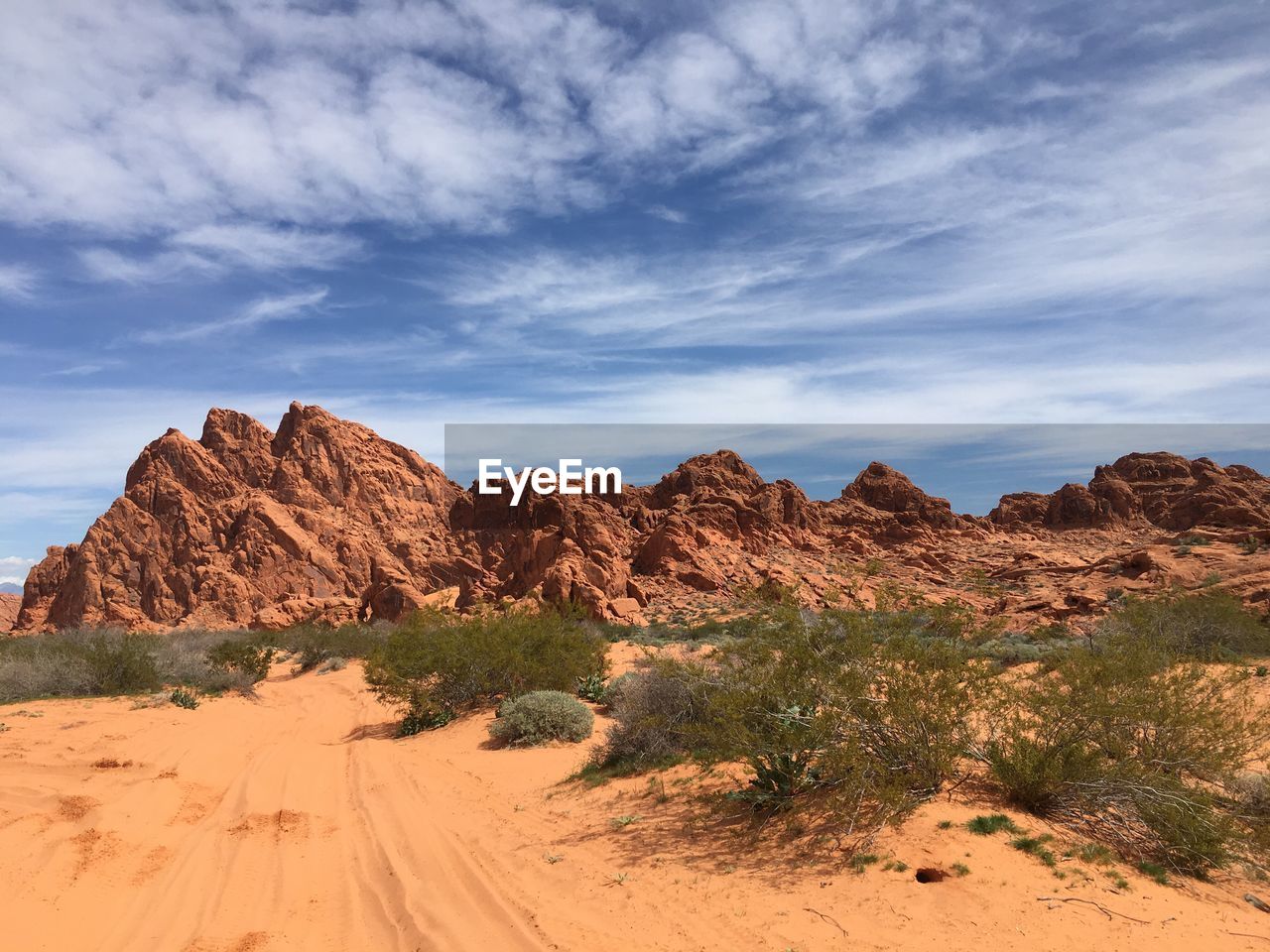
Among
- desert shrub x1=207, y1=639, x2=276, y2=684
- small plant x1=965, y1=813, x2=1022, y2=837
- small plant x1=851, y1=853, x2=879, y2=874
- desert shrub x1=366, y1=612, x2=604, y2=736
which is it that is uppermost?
small plant x1=965, y1=813, x2=1022, y2=837

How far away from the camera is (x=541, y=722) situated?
13602 millimetres

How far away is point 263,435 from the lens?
209ft

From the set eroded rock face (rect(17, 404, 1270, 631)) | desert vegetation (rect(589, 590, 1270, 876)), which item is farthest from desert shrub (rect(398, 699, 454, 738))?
eroded rock face (rect(17, 404, 1270, 631))

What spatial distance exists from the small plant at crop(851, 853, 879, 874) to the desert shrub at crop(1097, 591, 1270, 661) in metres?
12.8

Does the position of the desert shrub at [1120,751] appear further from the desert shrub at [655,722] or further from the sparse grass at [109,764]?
the sparse grass at [109,764]

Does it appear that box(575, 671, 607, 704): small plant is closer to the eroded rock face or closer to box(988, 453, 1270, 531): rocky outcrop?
the eroded rock face

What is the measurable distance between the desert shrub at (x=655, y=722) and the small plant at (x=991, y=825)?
150 inches

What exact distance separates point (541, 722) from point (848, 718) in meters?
7.64

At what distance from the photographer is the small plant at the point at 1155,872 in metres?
6.23

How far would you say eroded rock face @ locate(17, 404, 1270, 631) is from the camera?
1671 inches

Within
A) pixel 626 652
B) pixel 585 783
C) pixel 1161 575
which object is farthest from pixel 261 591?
pixel 1161 575

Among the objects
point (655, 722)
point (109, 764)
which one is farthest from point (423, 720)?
point (655, 722)

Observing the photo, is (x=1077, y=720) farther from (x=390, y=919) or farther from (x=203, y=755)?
(x=203, y=755)

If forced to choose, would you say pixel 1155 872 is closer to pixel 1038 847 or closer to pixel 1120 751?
pixel 1038 847
